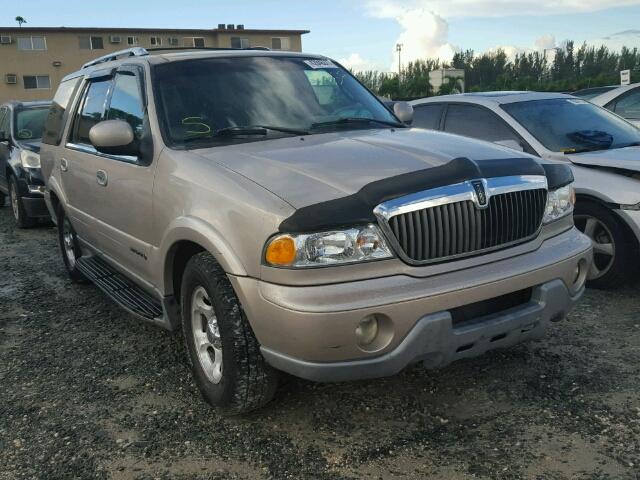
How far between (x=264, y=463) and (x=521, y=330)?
1.34 meters

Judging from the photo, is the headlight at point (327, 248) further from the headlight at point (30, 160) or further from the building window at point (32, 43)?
the building window at point (32, 43)

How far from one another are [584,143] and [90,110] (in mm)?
4142

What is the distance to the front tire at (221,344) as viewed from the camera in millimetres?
2904

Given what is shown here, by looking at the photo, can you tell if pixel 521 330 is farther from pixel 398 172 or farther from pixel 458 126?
pixel 458 126

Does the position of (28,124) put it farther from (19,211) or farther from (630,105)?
(630,105)

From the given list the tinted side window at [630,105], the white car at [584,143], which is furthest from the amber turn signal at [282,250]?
the tinted side window at [630,105]

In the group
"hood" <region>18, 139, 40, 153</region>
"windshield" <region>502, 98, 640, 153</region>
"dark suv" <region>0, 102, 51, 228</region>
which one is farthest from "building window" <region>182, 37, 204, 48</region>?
"windshield" <region>502, 98, 640, 153</region>

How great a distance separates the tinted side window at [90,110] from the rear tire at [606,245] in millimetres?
3796

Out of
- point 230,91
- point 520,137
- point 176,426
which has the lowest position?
point 176,426

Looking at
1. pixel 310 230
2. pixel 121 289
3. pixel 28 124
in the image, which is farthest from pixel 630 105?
pixel 28 124

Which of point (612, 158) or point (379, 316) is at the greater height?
point (612, 158)

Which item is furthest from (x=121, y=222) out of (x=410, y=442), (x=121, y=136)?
(x=410, y=442)

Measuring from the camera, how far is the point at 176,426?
126 inches

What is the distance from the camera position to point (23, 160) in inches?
343
